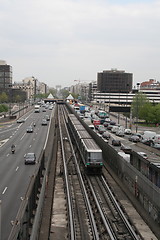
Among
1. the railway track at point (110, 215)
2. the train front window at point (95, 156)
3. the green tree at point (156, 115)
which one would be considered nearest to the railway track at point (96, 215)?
the railway track at point (110, 215)

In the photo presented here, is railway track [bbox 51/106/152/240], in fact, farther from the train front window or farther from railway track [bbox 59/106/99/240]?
the train front window

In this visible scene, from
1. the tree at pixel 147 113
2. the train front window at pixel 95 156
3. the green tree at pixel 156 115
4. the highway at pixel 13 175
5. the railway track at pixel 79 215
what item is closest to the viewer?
the railway track at pixel 79 215

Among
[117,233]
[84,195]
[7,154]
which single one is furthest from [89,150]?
[7,154]

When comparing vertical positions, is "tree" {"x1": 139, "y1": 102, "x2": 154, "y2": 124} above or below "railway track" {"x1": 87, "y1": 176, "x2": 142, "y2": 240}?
above

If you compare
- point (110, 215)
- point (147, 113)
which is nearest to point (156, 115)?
point (147, 113)

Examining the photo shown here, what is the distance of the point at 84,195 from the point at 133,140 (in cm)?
3415

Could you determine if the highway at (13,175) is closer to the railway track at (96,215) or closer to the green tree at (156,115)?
the railway track at (96,215)

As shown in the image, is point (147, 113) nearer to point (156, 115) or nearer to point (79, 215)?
point (156, 115)

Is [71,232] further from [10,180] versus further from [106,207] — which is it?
[10,180]

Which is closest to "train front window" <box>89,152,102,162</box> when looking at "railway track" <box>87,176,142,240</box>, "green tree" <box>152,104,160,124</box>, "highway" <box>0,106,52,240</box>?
"railway track" <box>87,176,142,240</box>

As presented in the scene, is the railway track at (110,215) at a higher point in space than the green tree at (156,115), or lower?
lower

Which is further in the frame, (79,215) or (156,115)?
(156,115)

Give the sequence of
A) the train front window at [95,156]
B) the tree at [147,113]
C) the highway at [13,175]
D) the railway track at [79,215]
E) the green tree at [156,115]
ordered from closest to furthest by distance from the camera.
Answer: the railway track at [79,215], the highway at [13,175], the train front window at [95,156], the green tree at [156,115], the tree at [147,113]

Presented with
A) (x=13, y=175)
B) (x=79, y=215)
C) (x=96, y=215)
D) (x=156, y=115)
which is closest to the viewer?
(x=79, y=215)
